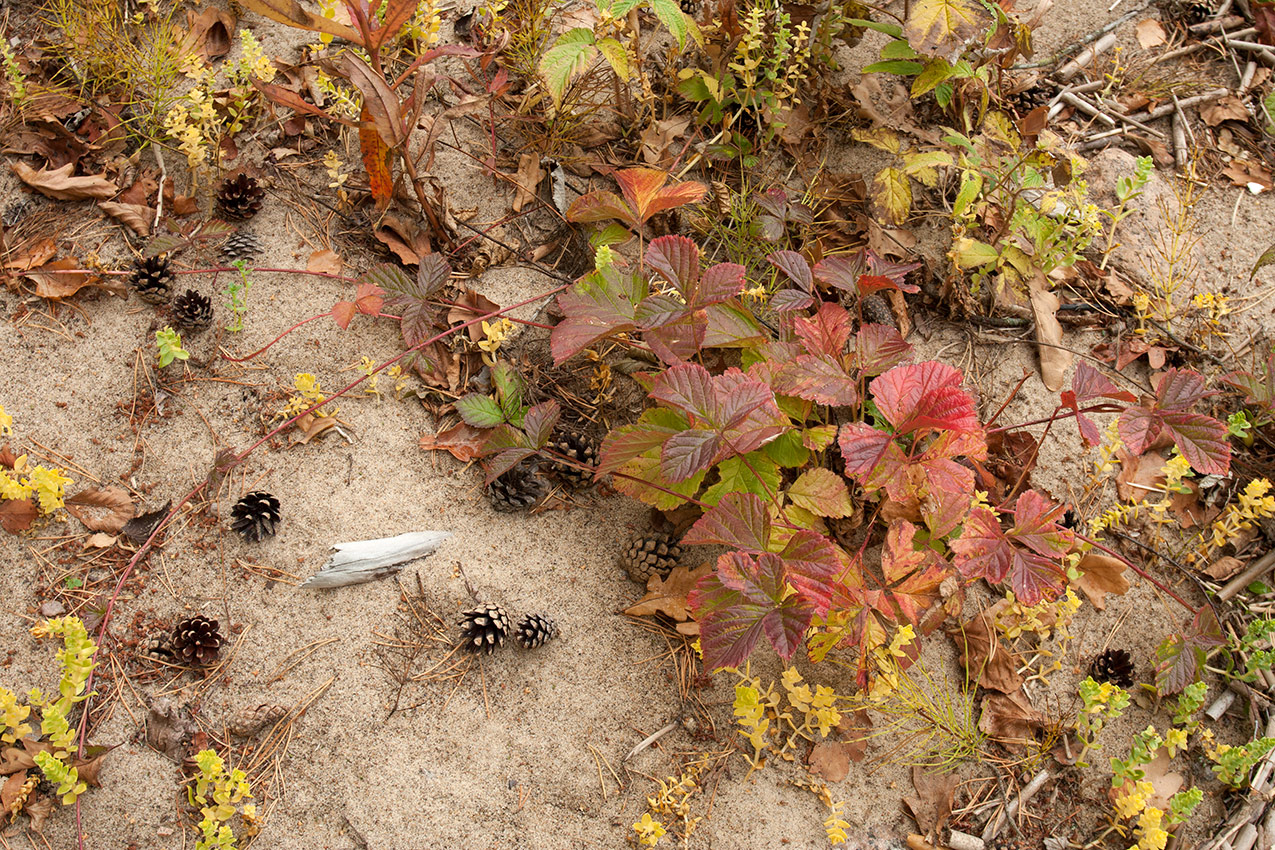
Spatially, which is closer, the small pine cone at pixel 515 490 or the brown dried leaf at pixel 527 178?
the small pine cone at pixel 515 490

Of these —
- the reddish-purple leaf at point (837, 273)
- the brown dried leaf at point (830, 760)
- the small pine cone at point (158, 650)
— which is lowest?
the brown dried leaf at point (830, 760)

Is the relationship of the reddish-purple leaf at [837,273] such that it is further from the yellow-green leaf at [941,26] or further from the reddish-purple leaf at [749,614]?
the reddish-purple leaf at [749,614]

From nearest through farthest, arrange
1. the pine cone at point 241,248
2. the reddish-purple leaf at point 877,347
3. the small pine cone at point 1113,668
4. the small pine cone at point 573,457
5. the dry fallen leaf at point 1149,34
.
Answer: the reddish-purple leaf at point 877,347 → the small pine cone at point 1113,668 → the small pine cone at point 573,457 → the pine cone at point 241,248 → the dry fallen leaf at point 1149,34

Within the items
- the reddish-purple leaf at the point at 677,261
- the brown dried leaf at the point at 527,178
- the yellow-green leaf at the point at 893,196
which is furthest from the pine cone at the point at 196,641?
the yellow-green leaf at the point at 893,196

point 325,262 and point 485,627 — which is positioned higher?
point 325,262

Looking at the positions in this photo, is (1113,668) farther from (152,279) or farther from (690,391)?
(152,279)

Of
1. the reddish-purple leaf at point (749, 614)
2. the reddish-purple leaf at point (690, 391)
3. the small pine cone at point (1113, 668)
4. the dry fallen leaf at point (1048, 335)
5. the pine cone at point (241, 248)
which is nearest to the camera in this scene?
the reddish-purple leaf at point (749, 614)

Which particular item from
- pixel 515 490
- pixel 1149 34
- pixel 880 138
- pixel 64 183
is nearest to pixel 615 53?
pixel 880 138
